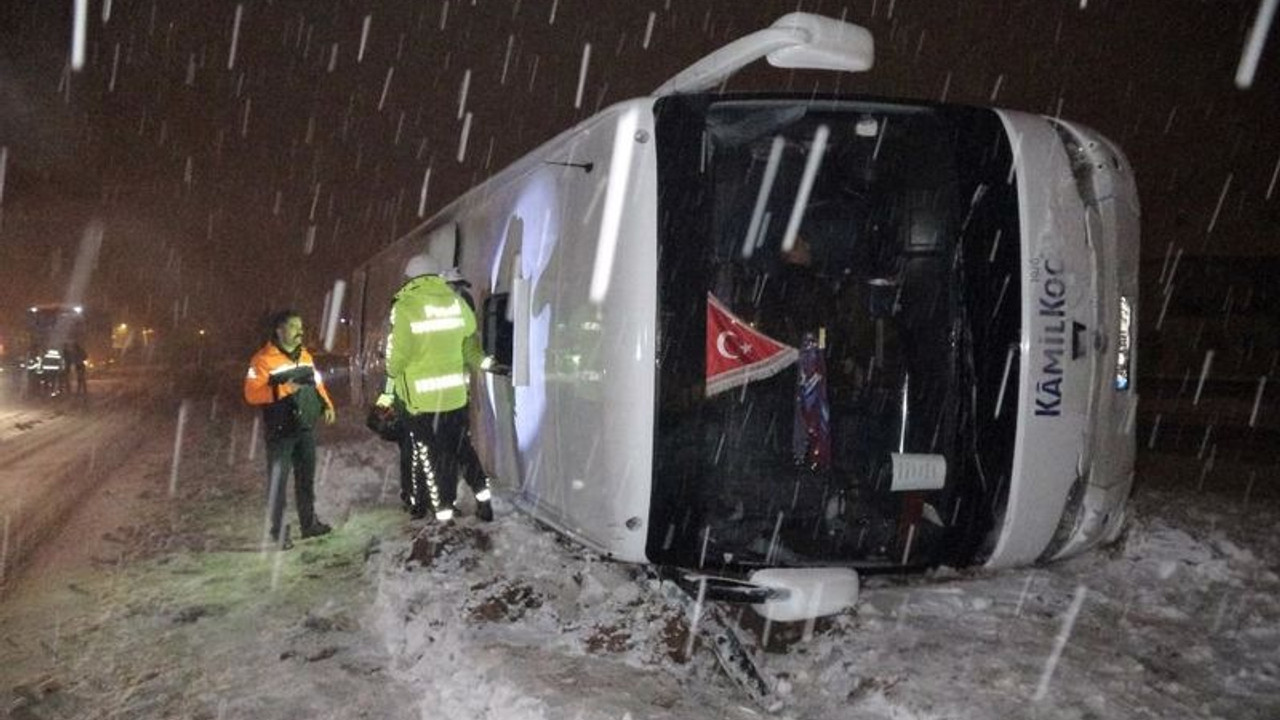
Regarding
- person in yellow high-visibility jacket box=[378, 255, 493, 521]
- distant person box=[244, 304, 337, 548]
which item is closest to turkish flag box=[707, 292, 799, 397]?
person in yellow high-visibility jacket box=[378, 255, 493, 521]

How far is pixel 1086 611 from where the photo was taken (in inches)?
171

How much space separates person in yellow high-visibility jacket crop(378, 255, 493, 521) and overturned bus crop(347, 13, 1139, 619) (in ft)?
3.33

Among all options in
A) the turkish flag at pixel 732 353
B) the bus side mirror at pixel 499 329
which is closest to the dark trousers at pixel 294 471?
the bus side mirror at pixel 499 329

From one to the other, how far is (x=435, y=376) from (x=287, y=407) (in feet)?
4.22

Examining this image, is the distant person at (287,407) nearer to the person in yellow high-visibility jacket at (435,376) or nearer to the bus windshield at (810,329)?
the person in yellow high-visibility jacket at (435,376)

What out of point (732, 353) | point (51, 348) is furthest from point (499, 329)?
point (51, 348)

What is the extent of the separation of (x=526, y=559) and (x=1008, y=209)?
10.5 ft

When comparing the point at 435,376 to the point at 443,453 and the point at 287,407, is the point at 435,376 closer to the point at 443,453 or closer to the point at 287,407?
the point at 443,453

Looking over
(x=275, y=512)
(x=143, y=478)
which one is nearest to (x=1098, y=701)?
(x=275, y=512)

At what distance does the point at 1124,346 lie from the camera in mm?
4340

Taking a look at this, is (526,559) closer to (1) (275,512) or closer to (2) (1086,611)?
(1) (275,512)

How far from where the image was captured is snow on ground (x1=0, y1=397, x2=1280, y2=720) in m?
3.62

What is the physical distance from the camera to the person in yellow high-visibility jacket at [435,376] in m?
6.15

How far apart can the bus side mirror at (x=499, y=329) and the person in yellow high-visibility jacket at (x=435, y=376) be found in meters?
0.15
